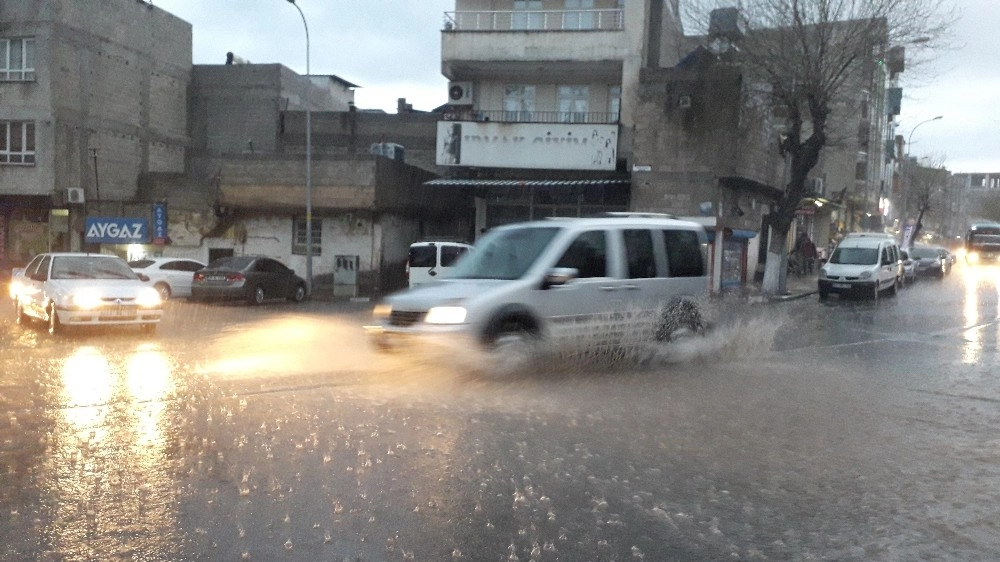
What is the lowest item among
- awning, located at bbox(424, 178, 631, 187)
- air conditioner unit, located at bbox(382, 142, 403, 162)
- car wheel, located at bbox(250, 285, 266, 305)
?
car wheel, located at bbox(250, 285, 266, 305)

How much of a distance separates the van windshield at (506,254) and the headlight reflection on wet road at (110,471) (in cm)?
375

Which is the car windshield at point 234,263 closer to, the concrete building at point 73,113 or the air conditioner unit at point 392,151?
the concrete building at point 73,113

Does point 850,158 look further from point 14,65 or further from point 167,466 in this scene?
point 167,466

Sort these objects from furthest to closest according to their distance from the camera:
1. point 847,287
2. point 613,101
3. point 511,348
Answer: point 613,101, point 847,287, point 511,348

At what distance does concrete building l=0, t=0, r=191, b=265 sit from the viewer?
29.7m

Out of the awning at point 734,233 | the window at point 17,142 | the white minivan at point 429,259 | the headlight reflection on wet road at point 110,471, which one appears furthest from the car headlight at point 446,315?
the window at point 17,142

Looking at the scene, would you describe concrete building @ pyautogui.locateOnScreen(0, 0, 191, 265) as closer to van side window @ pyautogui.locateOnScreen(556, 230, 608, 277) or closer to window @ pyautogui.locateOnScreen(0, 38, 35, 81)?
window @ pyautogui.locateOnScreen(0, 38, 35, 81)

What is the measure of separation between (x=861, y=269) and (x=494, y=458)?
22325 mm

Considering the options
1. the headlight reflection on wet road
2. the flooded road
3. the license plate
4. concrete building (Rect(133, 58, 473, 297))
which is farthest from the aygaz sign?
the headlight reflection on wet road

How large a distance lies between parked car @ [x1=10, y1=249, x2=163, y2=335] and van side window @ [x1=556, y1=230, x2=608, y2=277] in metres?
7.88

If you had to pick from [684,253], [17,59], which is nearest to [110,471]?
[684,253]

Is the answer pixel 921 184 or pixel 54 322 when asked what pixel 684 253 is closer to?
pixel 54 322

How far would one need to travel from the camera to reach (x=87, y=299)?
13.5m

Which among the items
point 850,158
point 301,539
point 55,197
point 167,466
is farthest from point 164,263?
point 850,158
